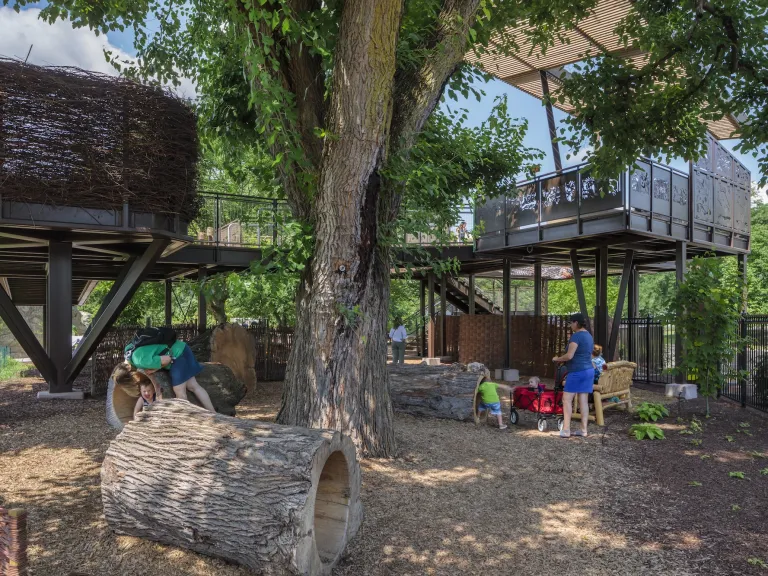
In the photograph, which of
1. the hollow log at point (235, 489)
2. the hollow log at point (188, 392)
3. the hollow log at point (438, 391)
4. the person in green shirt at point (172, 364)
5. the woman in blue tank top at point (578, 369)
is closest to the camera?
the hollow log at point (235, 489)

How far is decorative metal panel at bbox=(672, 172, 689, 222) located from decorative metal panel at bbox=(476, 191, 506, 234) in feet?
13.7

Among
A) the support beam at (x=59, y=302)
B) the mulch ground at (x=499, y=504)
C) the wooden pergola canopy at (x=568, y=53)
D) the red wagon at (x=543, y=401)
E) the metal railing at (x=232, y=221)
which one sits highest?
the wooden pergola canopy at (x=568, y=53)

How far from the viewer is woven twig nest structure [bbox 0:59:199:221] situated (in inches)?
354

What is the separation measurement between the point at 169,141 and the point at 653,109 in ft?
29.2

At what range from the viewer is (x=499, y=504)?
5.28m

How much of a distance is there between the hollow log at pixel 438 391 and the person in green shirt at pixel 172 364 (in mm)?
3090

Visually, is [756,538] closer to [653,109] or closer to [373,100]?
[373,100]

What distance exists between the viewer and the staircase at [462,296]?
2302cm

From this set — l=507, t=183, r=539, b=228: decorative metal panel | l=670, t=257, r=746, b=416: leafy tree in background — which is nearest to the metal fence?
l=507, t=183, r=539, b=228: decorative metal panel

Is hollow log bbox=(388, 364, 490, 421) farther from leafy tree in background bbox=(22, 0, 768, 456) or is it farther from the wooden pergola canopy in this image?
the wooden pergola canopy

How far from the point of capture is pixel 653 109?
11031 mm

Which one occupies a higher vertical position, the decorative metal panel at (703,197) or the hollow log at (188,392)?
the decorative metal panel at (703,197)

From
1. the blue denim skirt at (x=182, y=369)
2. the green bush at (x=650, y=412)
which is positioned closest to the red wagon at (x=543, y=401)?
the green bush at (x=650, y=412)

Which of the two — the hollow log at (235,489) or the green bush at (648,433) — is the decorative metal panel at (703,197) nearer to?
the green bush at (648,433)
